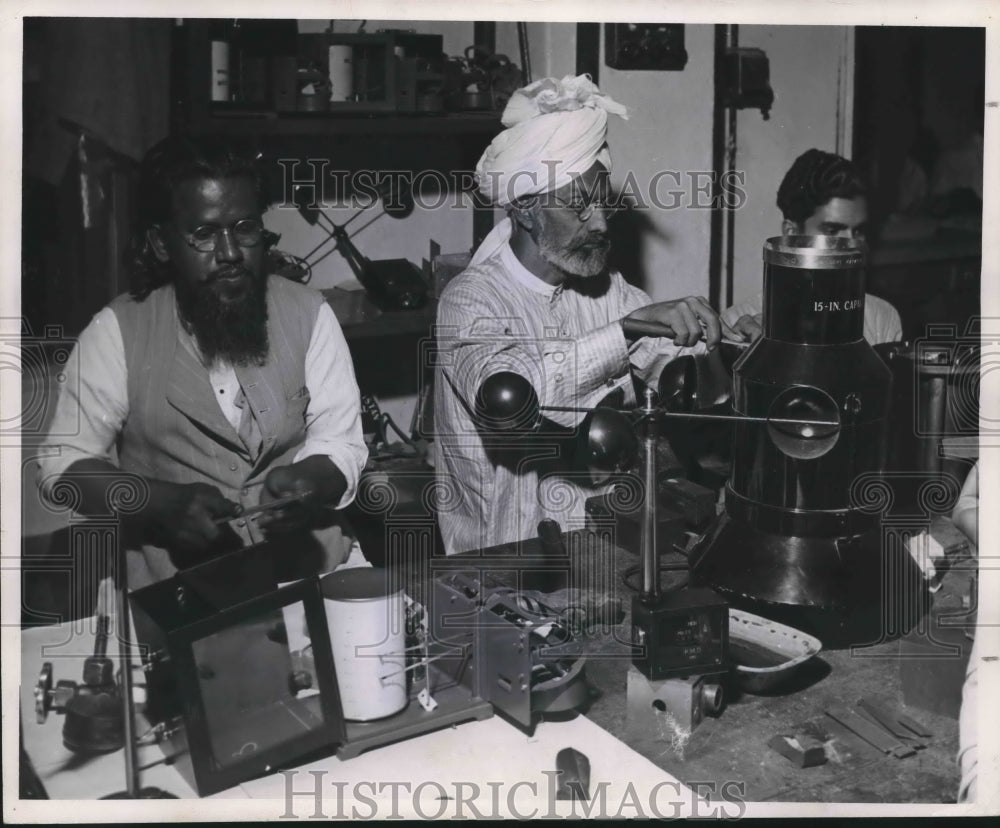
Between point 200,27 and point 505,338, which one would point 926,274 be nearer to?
point 505,338

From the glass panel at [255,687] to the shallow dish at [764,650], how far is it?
1.94 ft

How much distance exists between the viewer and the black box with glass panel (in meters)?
1.40

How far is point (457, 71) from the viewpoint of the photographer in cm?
309

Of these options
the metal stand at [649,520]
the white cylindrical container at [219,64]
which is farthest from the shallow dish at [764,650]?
the white cylindrical container at [219,64]

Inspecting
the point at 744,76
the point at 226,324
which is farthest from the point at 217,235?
the point at 744,76

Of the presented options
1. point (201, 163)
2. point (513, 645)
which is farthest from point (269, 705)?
point (201, 163)

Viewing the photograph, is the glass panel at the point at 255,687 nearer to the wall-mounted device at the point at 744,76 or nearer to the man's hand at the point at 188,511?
the man's hand at the point at 188,511

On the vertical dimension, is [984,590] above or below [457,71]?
below

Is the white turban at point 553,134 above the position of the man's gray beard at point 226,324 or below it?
above

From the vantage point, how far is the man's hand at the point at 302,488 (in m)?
2.23

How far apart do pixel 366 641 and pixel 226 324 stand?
3.09ft

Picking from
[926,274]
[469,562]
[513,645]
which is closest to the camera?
[513,645]

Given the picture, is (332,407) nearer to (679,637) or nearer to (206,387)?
(206,387)

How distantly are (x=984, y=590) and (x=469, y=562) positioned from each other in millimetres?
831
